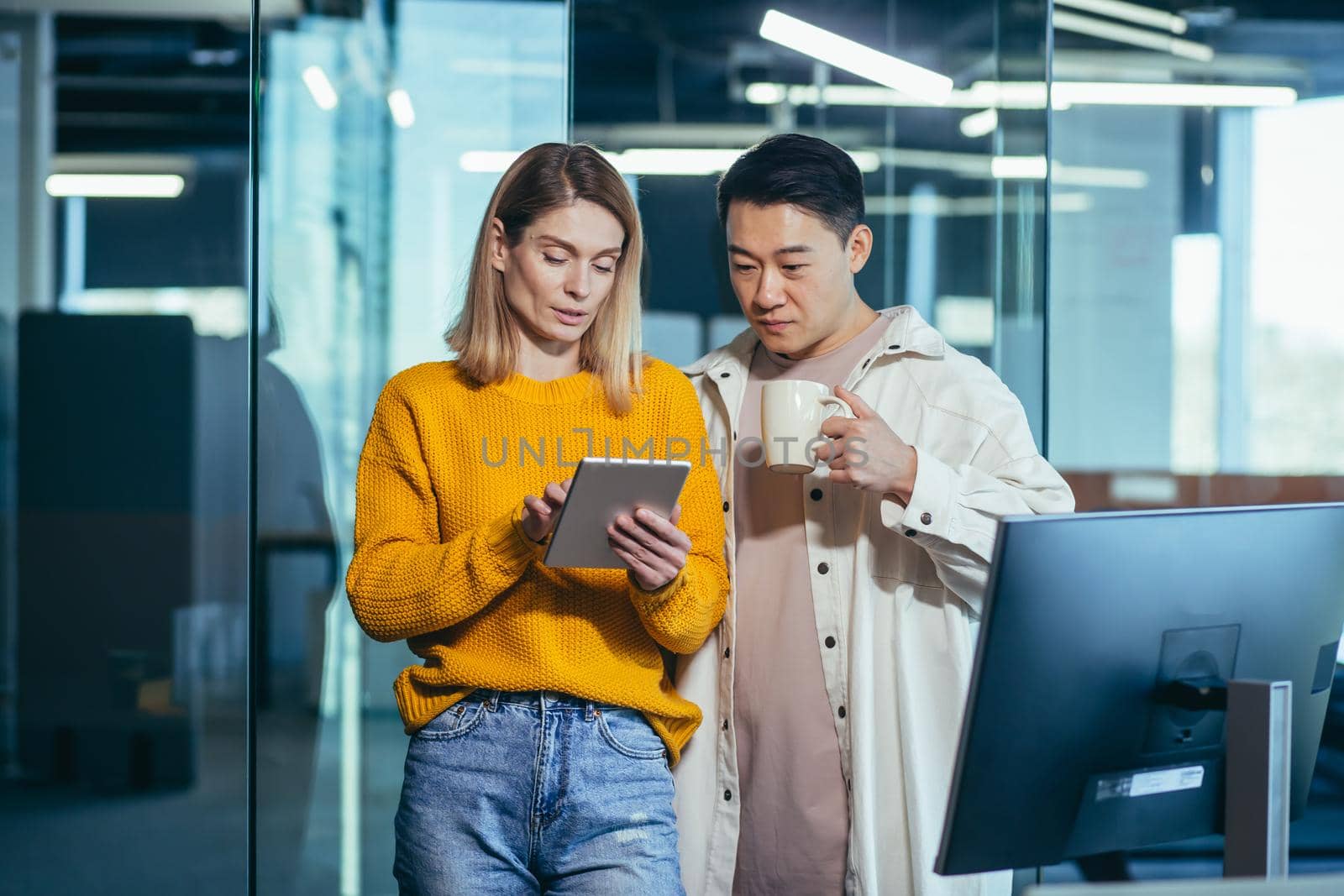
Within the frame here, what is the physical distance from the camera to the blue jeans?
4.02 feet

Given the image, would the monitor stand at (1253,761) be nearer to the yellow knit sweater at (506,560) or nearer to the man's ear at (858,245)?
the yellow knit sweater at (506,560)

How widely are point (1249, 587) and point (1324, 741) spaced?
2.91m

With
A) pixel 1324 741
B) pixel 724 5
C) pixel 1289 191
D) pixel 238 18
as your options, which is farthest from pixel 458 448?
pixel 1289 191

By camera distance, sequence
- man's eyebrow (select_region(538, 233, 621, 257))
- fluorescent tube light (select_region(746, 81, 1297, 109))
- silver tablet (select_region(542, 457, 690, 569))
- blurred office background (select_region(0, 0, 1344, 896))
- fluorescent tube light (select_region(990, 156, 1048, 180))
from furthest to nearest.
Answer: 1. blurred office background (select_region(0, 0, 1344, 896))
2. fluorescent tube light (select_region(746, 81, 1297, 109))
3. fluorescent tube light (select_region(990, 156, 1048, 180))
4. man's eyebrow (select_region(538, 233, 621, 257))
5. silver tablet (select_region(542, 457, 690, 569))

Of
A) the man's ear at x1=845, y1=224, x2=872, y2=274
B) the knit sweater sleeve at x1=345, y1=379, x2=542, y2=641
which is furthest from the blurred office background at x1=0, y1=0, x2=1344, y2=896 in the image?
the man's ear at x1=845, y1=224, x2=872, y2=274

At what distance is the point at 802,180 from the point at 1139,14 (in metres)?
3.44

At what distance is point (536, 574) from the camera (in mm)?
1291

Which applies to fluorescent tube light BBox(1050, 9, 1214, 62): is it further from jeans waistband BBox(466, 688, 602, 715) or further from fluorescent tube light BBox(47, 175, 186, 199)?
jeans waistband BBox(466, 688, 602, 715)

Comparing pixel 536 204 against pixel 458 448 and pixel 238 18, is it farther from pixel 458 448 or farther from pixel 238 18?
pixel 238 18

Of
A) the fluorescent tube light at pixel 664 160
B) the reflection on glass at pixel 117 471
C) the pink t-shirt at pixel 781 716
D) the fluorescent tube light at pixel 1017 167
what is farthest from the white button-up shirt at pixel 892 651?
the reflection on glass at pixel 117 471

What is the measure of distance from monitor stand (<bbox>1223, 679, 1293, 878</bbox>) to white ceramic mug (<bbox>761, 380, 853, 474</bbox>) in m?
0.55

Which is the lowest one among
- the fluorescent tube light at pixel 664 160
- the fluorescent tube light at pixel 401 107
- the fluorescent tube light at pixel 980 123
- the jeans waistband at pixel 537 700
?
the jeans waistband at pixel 537 700

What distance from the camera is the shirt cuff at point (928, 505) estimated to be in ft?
4.42

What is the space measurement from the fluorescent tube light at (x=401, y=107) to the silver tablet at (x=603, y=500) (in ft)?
5.35
